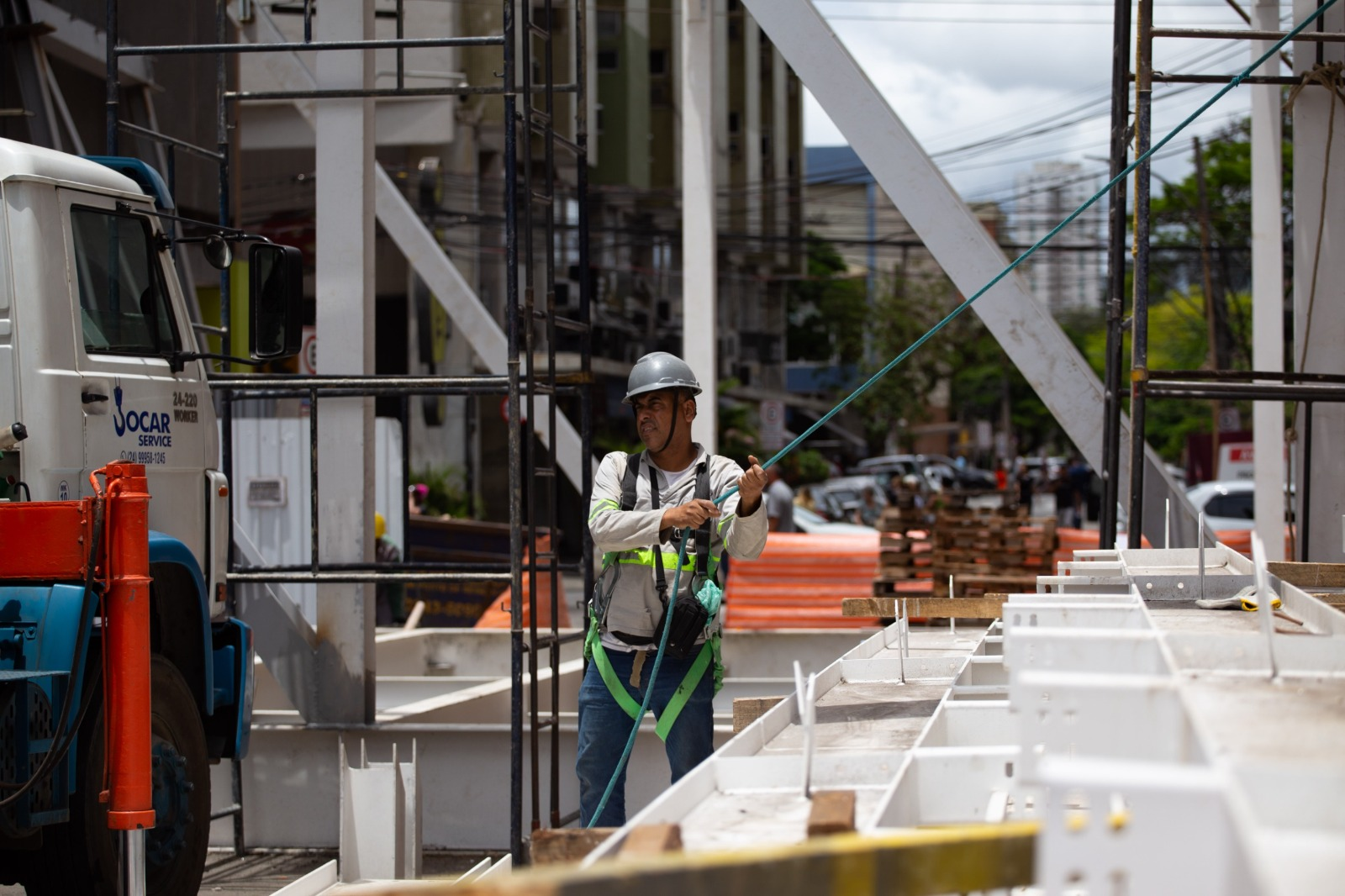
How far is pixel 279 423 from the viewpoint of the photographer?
12.6 metres

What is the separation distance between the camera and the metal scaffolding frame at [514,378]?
23.1 ft

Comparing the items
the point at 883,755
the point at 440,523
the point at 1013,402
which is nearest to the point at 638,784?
the point at 883,755

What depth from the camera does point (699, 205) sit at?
364 inches

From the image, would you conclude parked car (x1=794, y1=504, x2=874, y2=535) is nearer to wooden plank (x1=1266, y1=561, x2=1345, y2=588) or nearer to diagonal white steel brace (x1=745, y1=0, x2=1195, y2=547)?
diagonal white steel brace (x1=745, y1=0, x2=1195, y2=547)

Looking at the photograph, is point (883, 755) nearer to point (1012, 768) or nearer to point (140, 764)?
point (1012, 768)

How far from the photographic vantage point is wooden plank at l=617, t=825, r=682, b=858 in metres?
2.52

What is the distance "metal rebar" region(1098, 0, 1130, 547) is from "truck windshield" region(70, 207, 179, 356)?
438 centimetres

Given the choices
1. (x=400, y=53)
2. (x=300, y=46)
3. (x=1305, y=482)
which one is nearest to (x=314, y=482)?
(x=300, y=46)

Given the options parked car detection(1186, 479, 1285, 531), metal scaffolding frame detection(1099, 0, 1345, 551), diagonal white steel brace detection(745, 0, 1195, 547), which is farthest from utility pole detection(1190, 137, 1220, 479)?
metal scaffolding frame detection(1099, 0, 1345, 551)

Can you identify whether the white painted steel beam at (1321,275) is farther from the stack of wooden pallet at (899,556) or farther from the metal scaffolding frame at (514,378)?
the stack of wooden pallet at (899,556)

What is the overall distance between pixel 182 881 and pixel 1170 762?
15.3 ft

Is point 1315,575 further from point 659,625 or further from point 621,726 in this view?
point 621,726

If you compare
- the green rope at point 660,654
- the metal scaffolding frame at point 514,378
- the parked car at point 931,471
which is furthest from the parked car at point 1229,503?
the green rope at point 660,654

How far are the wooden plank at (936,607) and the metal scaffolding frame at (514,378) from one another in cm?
167
